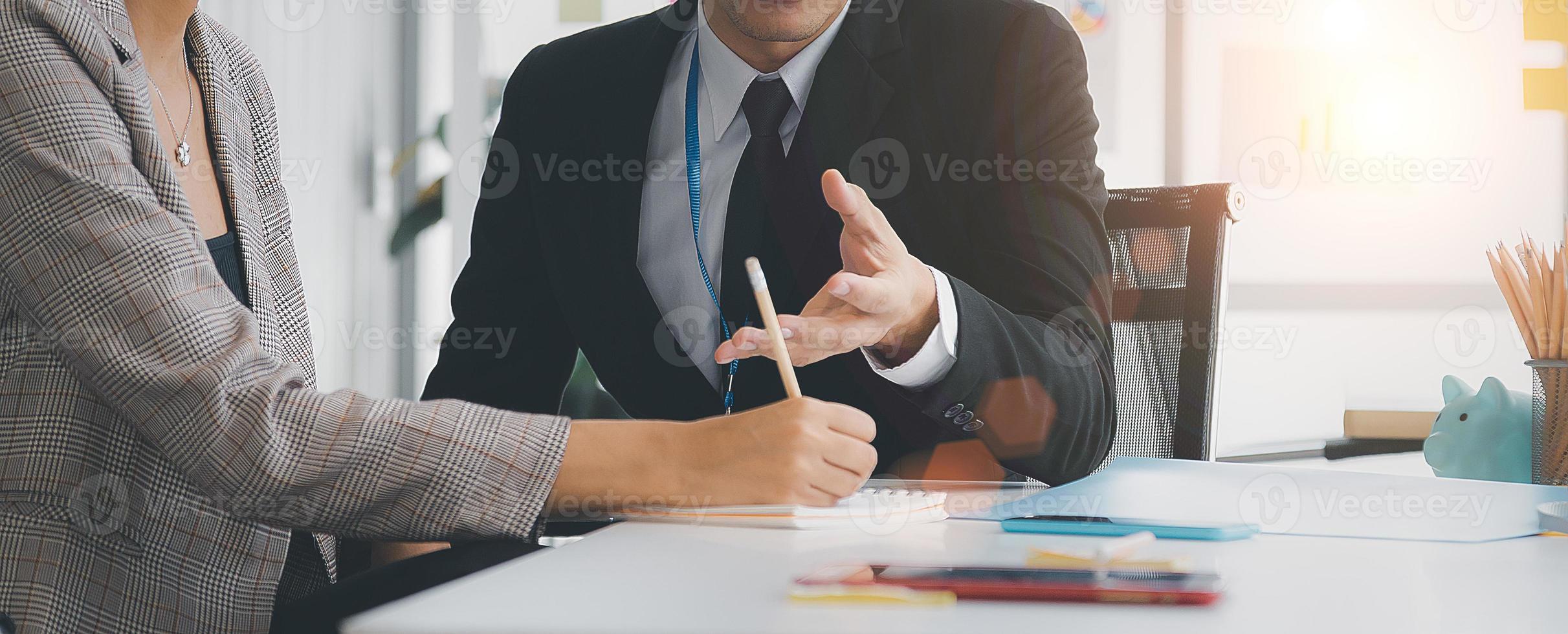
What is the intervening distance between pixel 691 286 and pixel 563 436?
0.58 m

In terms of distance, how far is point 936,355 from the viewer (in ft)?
2.77

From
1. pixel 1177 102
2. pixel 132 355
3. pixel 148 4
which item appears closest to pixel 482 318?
pixel 148 4

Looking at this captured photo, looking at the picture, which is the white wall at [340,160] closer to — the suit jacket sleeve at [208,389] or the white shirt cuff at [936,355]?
the suit jacket sleeve at [208,389]

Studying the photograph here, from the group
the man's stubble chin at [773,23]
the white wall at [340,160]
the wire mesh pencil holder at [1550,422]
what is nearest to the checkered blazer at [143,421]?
the man's stubble chin at [773,23]

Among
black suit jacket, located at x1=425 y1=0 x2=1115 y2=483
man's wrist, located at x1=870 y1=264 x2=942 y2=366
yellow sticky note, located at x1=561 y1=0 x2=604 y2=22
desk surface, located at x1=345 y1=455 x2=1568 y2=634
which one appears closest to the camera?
desk surface, located at x1=345 y1=455 x2=1568 y2=634

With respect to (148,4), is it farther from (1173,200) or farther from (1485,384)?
(1485,384)

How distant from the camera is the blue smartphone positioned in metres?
0.64

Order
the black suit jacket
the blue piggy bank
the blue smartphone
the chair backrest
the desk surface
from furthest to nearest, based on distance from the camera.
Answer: the chair backrest
the black suit jacket
the blue piggy bank
the blue smartphone
the desk surface

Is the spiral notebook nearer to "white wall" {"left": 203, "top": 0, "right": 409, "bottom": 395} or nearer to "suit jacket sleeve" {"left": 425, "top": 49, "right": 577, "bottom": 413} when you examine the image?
"suit jacket sleeve" {"left": 425, "top": 49, "right": 577, "bottom": 413}

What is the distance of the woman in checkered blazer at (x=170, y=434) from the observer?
26.5 inches

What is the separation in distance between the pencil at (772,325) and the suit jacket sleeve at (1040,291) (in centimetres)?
19

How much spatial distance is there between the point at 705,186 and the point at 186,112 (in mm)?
547

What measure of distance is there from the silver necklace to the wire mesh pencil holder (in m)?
1.23

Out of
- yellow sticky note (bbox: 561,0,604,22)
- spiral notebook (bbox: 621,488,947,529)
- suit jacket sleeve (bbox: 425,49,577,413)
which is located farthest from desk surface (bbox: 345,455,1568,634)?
yellow sticky note (bbox: 561,0,604,22)
